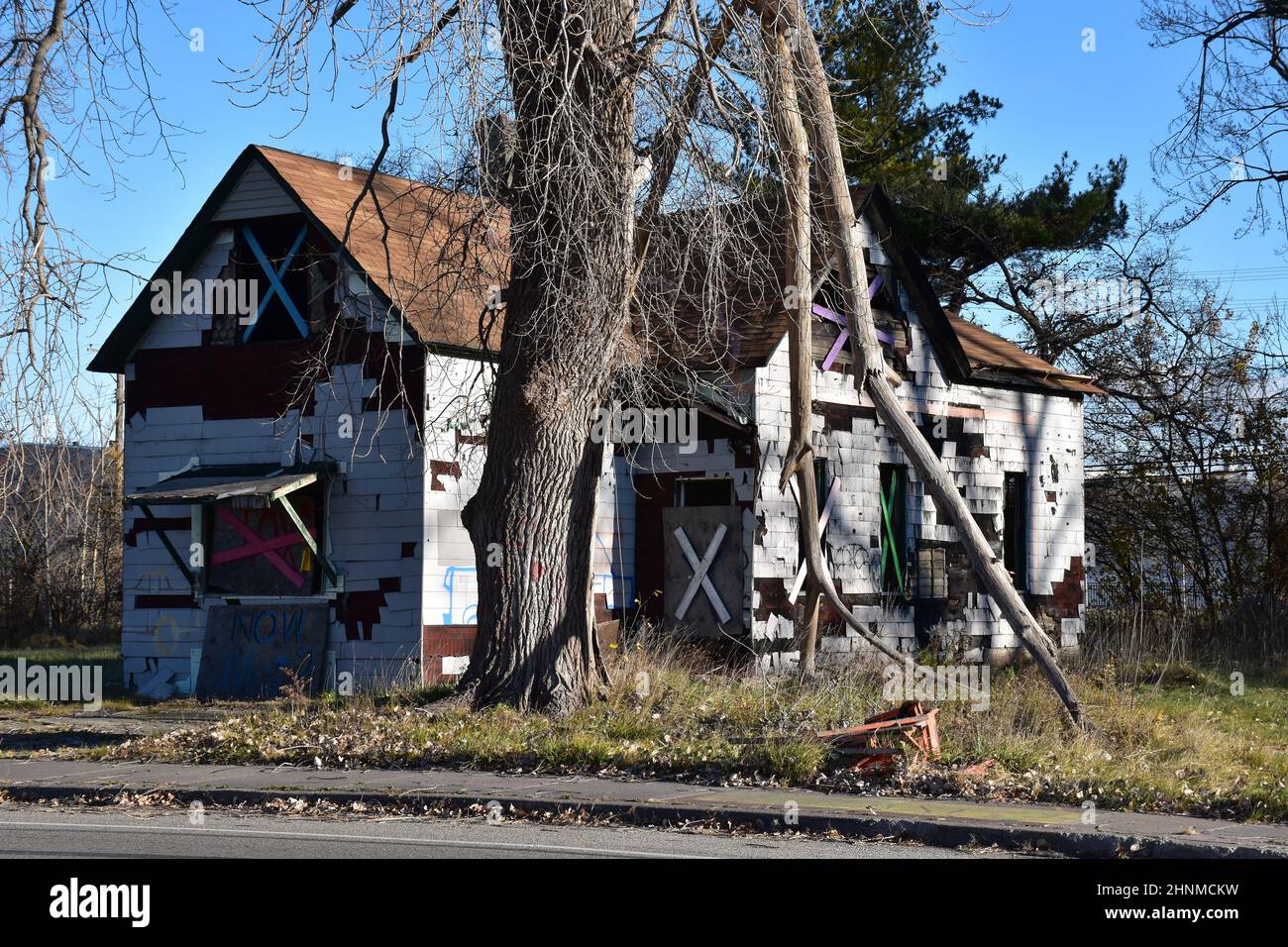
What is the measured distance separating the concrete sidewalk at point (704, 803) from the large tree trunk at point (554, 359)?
7.14 ft

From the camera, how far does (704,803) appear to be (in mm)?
9969

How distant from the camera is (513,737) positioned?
483 inches

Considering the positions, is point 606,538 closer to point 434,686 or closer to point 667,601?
point 667,601

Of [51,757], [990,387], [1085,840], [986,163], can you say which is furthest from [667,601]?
[986,163]

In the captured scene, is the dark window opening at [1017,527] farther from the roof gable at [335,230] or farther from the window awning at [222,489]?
the window awning at [222,489]

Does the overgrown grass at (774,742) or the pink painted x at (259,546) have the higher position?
the pink painted x at (259,546)

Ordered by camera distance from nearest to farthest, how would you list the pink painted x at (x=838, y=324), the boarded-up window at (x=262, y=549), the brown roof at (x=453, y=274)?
the brown roof at (x=453, y=274), the boarded-up window at (x=262, y=549), the pink painted x at (x=838, y=324)

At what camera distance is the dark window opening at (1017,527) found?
77.2 feet

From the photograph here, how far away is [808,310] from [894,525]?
21.9 ft

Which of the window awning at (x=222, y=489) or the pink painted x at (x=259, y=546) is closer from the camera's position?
the window awning at (x=222, y=489)

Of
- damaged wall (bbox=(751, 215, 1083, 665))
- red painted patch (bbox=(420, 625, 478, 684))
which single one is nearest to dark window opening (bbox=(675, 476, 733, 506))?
damaged wall (bbox=(751, 215, 1083, 665))

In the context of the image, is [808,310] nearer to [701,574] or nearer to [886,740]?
[701,574]

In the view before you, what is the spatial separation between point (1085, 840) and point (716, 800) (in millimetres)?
2609

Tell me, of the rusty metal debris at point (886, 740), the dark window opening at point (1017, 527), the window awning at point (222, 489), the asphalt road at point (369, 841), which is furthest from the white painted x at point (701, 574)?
the asphalt road at point (369, 841)
